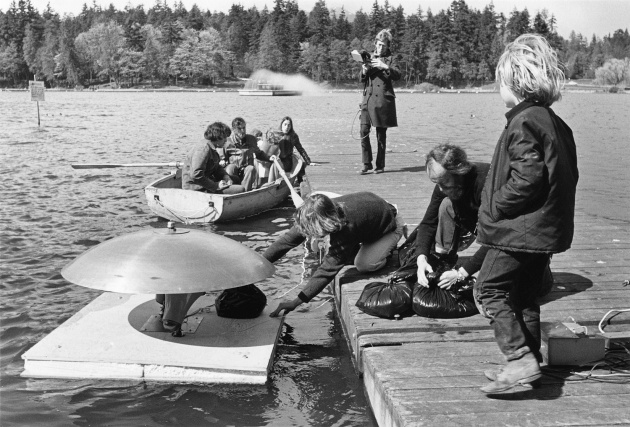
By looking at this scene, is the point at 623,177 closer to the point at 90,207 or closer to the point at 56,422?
the point at 90,207

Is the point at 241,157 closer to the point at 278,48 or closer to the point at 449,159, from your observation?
the point at 449,159

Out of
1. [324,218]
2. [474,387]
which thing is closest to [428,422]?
[474,387]

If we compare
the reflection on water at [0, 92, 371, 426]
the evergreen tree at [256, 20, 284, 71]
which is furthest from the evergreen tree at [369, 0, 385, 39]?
the reflection on water at [0, 92, 371, 426]

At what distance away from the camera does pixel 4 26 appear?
490 ft

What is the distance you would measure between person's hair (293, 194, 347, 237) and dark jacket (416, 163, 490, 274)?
656mm

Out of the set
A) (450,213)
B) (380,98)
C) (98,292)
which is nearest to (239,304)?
(450,213)

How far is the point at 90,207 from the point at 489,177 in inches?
427

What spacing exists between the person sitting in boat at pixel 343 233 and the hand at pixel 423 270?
632 mm

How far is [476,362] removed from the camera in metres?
4.43

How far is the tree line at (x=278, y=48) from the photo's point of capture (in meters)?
130

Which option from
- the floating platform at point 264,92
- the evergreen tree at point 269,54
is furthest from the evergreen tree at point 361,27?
the floating platform at point 264,92

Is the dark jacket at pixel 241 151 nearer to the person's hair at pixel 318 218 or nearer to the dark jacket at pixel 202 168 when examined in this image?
the dark jacket at pixel 202 168

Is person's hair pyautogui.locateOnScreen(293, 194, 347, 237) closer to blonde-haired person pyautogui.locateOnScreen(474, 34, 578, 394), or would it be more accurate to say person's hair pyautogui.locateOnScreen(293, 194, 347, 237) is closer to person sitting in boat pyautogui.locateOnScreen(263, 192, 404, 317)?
person sitting in boat pyautogui.locateOnScreen(263, 192, 404, 317)

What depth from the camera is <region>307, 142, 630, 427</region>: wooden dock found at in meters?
3.72
